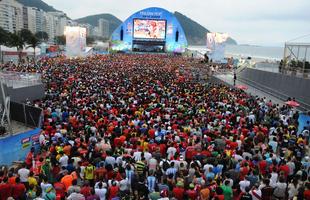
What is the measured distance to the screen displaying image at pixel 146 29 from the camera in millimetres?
74688

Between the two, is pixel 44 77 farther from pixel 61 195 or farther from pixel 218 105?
pixel 61 195

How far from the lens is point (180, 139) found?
10969 millimetres

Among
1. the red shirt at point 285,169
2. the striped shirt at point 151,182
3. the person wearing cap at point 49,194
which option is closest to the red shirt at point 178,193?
the striped shirt at point 151,182

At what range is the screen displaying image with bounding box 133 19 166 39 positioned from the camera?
7469 centimetres

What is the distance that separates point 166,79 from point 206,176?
1907 cm

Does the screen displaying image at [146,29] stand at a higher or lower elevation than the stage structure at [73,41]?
higher

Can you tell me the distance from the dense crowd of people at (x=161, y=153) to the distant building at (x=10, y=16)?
164 m

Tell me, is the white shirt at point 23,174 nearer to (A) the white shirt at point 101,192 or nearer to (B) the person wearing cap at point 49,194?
(B) the person wearing cap at point 49,194

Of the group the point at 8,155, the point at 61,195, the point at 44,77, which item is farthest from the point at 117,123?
the point at 44,77

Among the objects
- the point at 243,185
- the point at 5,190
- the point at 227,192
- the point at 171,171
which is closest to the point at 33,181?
Result: the point at 5,190

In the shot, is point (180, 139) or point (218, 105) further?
point (218, 105)

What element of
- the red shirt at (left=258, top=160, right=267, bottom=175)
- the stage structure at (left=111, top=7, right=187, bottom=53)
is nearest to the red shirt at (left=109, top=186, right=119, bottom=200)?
the red shirt at (left=258, top=160, right=267, bottom=175)

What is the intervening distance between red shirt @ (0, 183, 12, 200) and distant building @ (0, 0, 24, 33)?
16979 cm

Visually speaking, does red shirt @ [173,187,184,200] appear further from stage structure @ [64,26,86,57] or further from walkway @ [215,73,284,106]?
stage structure @ [64,26,86,57]
